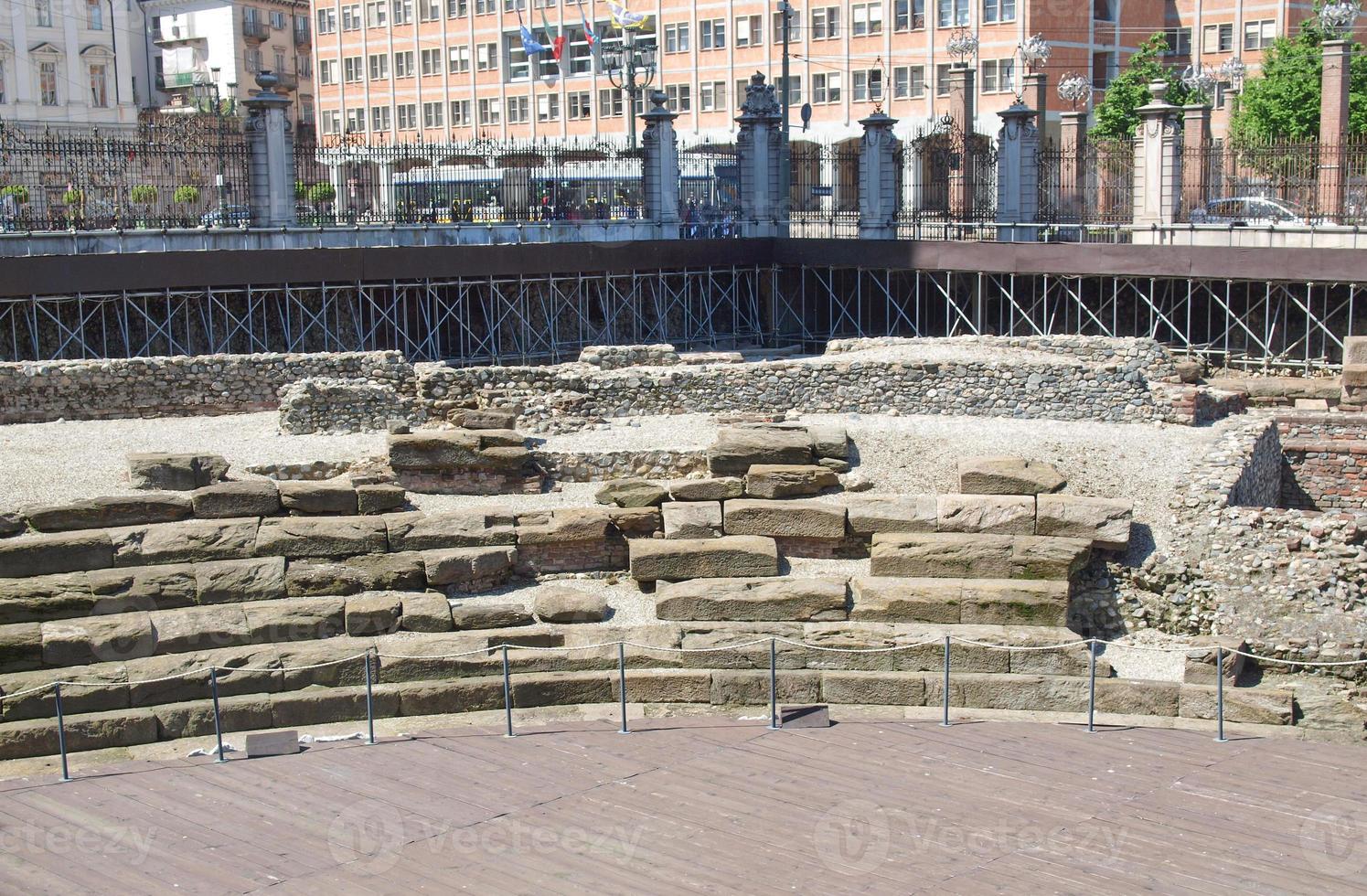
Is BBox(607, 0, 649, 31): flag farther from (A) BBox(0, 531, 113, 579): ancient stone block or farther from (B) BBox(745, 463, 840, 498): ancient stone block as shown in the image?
(A) BBox(0, 531, 113, 579): ancient stone block

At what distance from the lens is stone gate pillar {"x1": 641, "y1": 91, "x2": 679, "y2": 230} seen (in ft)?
108

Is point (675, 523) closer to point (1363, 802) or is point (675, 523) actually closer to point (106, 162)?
point (1363, 802)

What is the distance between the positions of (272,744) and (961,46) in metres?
39.4

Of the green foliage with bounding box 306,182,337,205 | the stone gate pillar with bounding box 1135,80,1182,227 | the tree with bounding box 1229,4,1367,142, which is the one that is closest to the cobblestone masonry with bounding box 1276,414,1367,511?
the stone gate pillar with bounding box 1135,80,1182,227

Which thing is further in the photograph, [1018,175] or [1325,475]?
[1018,175]

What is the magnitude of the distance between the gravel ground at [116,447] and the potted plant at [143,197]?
6261 mm

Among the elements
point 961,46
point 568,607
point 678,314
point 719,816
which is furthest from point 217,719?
point 961,46

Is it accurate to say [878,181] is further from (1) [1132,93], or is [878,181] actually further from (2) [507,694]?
(2) [507,694]

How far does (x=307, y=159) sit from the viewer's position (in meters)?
30.1

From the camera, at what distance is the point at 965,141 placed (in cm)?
3472

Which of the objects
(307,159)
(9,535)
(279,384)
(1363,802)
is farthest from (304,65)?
(1363,802)

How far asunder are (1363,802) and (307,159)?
23.0 m

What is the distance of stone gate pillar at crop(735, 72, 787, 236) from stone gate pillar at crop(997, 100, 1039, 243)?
474cm

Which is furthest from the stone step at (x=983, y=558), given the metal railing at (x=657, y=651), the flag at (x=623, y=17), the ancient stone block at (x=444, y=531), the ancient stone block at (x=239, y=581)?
the flag at (x=623, y=17)
